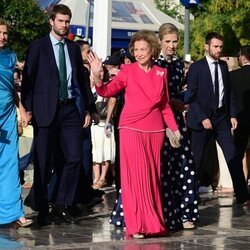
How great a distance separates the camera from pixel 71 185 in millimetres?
10938

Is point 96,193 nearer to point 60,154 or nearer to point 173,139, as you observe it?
point 60,154

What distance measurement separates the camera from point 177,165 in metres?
10.8

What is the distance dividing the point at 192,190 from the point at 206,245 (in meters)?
1.33

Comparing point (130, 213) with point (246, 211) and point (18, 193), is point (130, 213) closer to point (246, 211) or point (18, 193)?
point (18, 193)

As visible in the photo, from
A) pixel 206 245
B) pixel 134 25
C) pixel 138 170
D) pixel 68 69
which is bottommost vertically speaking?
pixel 206 245

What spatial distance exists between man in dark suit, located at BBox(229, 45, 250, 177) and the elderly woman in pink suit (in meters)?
4.22

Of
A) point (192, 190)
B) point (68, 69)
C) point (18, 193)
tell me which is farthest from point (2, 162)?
point (192, 190)

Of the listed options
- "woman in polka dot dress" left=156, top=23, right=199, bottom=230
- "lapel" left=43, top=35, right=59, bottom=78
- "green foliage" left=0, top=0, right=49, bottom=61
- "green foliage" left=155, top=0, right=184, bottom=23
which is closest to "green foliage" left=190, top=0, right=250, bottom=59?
"green foliage" left=0, top=0, right=49, bottom=61

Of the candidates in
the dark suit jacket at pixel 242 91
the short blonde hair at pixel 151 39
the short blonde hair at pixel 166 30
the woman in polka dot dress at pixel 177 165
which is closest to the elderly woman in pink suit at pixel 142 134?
the short blonde hair at pixel 151 39

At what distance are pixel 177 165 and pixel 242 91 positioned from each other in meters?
3.78

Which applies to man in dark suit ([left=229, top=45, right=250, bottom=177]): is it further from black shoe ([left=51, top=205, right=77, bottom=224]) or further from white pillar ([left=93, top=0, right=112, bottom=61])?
black shoe ([left=51, top=205, right=77, bottom=224])

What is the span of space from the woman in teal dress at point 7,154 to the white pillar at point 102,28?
5.69 meters

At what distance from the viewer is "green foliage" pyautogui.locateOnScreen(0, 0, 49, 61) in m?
25.9

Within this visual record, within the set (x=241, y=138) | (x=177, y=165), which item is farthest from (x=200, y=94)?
(x=177, y=165)
